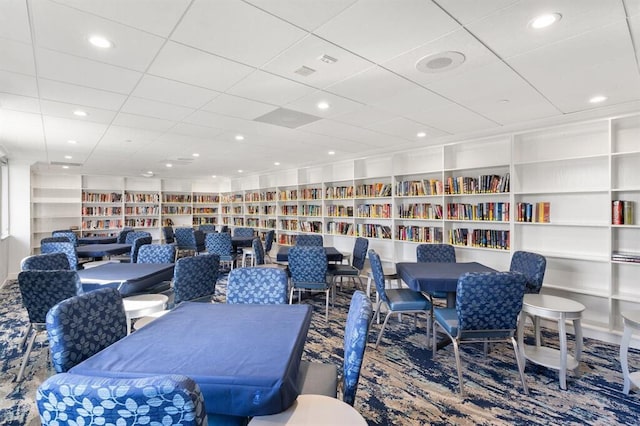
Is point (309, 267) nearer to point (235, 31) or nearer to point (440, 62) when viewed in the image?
point (440, 62)

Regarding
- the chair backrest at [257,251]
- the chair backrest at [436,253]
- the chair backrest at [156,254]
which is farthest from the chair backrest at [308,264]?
the chair backrest at [156,254]

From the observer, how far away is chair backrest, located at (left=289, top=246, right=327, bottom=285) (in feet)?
13.1

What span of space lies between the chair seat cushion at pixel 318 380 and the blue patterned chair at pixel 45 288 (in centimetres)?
209

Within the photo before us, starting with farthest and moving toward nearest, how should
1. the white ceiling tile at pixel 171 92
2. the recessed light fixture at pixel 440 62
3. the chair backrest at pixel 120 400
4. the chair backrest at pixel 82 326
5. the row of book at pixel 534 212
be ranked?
the row of book at pixel 534 212 < the white ceiling tile at pixel 171 92 < the recessed light fixture at pixel 440 62 < the chair backrest at pixel 82 326 < the chair backrest at pixel 120 400

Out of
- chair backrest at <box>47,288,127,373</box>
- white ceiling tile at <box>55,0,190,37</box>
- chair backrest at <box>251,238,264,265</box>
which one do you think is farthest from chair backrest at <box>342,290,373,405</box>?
chair backrest at <box>251,238,264,265</box>

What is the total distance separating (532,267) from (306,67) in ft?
9.82

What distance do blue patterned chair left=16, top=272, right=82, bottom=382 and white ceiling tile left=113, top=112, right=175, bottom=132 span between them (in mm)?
1757

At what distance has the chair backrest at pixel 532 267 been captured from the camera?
318cm

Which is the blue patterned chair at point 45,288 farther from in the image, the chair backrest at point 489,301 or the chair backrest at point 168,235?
the chair backrest at point 168,235

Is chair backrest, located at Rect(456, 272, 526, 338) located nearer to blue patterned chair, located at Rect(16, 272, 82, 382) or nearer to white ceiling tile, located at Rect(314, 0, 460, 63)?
white ceiling tile, located at Rect(314, 0, 460, 63)

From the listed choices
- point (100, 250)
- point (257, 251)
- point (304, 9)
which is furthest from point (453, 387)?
point (100, 250)

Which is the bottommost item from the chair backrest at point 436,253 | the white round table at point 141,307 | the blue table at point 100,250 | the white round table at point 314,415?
the white round table at point 314,415

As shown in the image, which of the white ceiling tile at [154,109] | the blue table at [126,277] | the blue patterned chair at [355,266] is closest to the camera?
the blue table at [126,277]

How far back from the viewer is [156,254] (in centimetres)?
408
